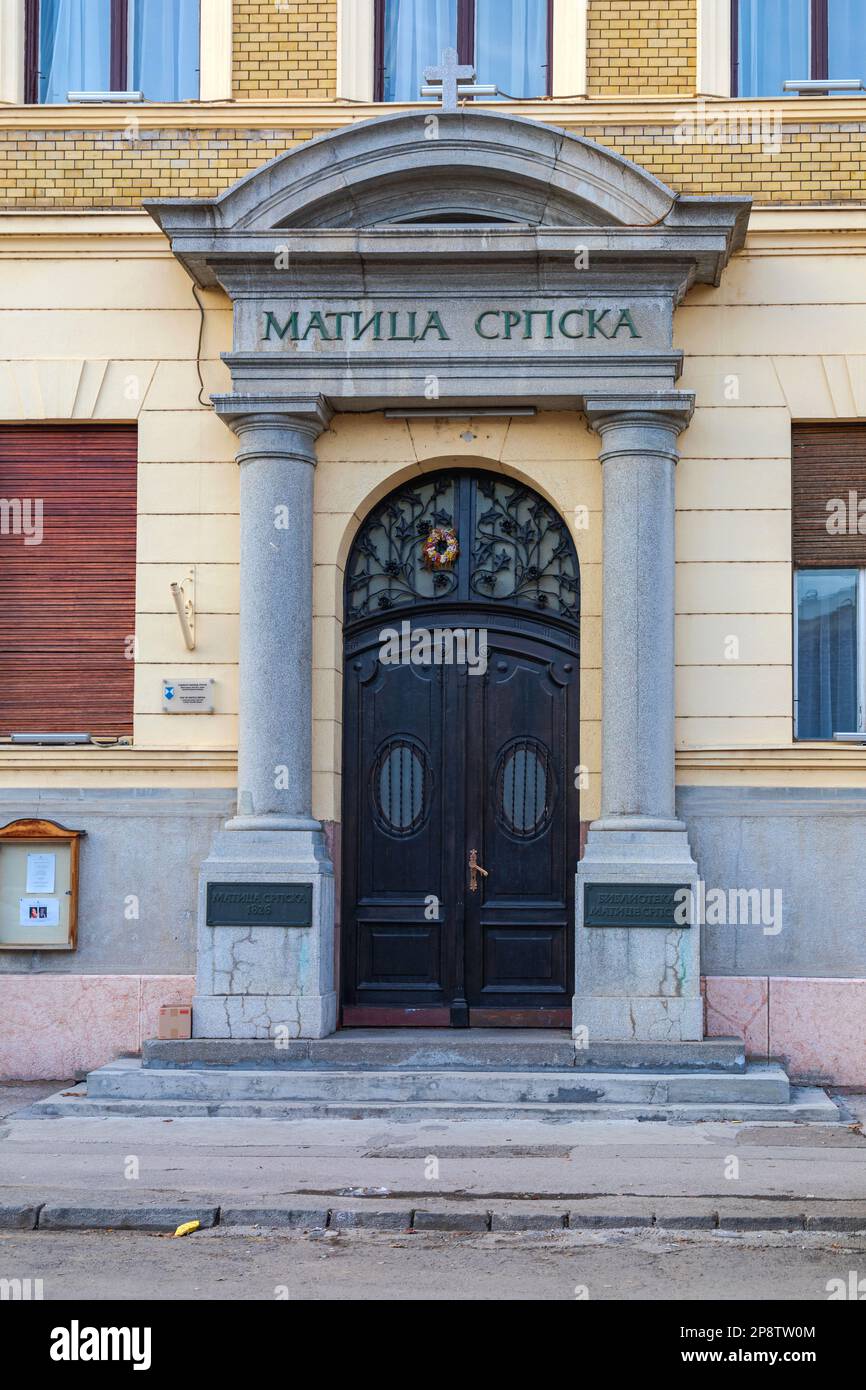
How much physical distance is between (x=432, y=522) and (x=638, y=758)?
2.41 meters

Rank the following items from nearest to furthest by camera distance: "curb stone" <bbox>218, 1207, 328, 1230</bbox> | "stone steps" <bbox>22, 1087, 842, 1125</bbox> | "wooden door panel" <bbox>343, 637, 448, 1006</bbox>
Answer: "curb stone" <bbox>218, 1207, 328, 1230</bbox> < "stone steps" <bbox>22, 1087, 842, 1125</bbox> < "wooden door panel" <bbox>343, 637, 448, 1006</bbox>

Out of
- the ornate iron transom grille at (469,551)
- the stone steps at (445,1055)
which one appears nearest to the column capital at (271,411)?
the ornate iron transom grille at (469,551)

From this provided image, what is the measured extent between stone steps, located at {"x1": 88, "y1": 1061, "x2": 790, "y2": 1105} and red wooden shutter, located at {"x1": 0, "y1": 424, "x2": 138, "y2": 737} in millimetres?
2804

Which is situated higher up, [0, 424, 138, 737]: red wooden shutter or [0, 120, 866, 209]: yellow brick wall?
[0, 120, 866, 209]: yellow brick wall

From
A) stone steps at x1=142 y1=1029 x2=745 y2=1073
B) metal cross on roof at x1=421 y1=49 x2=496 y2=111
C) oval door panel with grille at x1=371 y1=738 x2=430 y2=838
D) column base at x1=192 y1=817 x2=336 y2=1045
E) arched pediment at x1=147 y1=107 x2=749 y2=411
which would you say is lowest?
stone steps at x1=142 y1=1029 x2=745 y2=1073

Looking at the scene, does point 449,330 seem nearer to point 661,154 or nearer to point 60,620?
point 661,154

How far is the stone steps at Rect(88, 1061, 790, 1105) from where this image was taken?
11766mm

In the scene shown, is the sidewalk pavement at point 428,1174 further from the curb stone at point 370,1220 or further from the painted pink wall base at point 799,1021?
the painted pink wall base at point 799,1021

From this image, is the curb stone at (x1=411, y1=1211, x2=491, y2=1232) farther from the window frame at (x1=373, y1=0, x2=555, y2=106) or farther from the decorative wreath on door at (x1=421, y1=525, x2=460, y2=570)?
the window frame at (x1=373, y1=0, x2=555, y2=106)

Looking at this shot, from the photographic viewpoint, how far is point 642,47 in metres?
13.4

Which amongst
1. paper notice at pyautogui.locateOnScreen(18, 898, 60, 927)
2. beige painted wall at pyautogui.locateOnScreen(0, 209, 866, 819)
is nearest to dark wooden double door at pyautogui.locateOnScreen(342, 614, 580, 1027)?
beige painted wall at pyautogui.locateOnScreen(0, 209, 866, 819)

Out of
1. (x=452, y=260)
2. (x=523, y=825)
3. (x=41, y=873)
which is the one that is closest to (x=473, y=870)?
(x=523, y=825)

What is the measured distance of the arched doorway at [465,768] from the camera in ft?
43.3

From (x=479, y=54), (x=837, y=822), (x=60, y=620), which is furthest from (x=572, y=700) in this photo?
(x=479, y=54)
